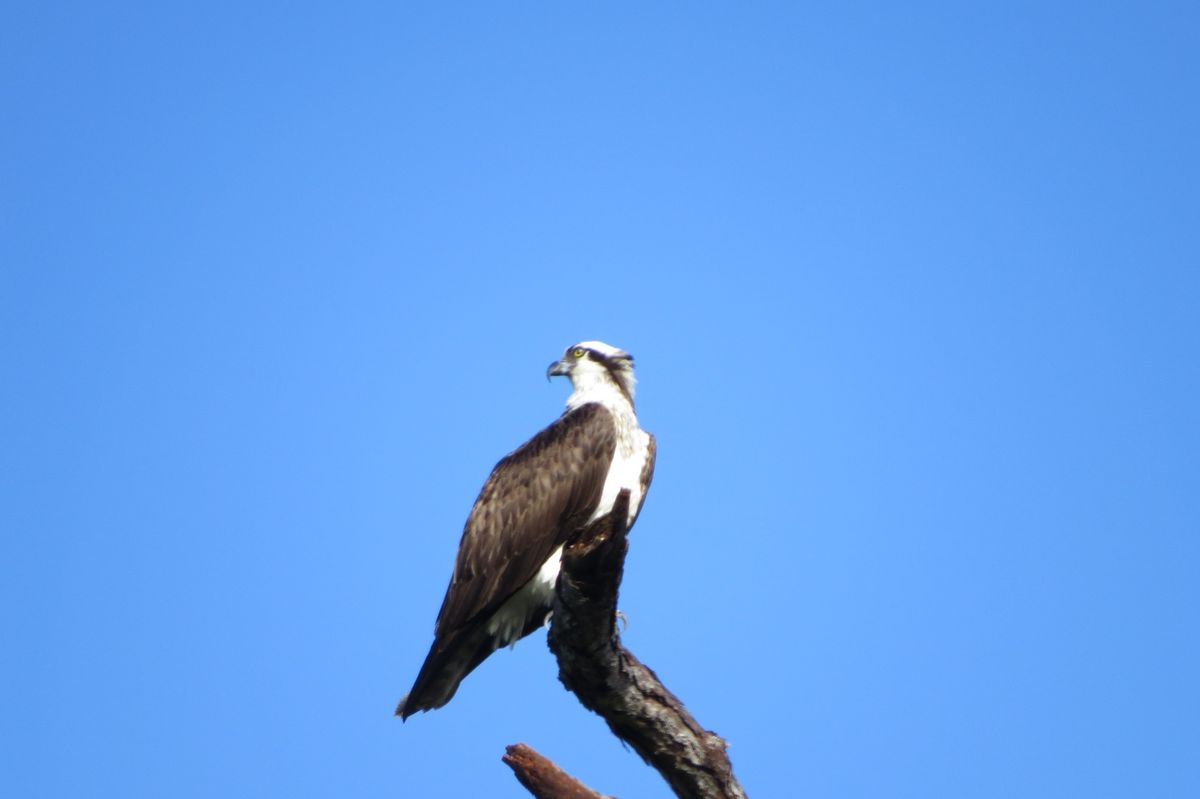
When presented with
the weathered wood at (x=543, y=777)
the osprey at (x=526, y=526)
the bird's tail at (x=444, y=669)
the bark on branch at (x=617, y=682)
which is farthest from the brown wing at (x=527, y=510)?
the weathered wood at (x=543, y=777)

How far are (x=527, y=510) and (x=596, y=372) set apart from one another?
1.79 m

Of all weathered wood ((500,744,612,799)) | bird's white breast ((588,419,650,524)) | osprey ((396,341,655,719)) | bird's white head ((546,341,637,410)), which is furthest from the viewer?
bird's white head ((546,341,637,410))

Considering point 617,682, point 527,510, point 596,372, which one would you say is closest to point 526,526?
point 527,510

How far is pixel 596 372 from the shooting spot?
1138cm

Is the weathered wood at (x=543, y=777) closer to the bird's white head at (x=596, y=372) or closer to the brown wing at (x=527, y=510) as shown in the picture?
the brown wing at (x=527, y=510)

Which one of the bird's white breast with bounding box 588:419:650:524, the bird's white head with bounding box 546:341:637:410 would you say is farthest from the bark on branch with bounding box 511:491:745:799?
the bird's white head with bounding box 546:341:637:410

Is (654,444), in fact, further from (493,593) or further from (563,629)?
(563,629)

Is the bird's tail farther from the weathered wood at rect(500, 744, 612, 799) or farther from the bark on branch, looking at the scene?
the weathered wood at rect(500, 744, 612, 799)

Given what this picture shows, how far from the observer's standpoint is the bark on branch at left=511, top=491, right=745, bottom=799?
684 centimetres

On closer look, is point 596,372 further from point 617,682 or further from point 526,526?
point 617,682

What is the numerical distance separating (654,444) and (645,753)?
12.8 ft

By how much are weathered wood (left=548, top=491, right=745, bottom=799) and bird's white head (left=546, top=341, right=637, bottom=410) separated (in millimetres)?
3837

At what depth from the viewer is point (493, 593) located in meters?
9.67

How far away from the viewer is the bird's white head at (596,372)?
11.1 m
